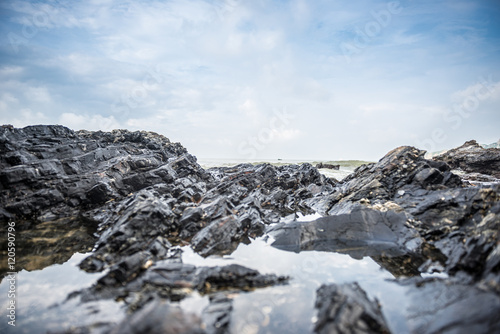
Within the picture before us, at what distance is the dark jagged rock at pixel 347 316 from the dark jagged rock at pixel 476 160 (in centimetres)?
3955

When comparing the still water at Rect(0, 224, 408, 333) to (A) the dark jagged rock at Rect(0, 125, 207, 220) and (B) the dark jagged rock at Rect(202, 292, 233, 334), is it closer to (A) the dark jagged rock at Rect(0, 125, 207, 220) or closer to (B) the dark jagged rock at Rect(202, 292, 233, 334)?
(B) the dark jagged rock at Rect(202, 292, 233, 334)

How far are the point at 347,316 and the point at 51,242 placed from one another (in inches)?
509

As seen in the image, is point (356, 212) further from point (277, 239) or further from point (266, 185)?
point (266, 185)

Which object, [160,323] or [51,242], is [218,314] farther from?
[51,242]

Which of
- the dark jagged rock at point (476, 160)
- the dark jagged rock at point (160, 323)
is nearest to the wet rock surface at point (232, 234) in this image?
the dark jagged rock at point (160, 323)

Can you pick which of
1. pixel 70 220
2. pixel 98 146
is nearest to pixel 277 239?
pixel 70 220

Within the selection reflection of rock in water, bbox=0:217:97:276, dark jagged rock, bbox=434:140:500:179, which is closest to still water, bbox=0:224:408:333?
reflection of rock in water, bbox=0:217:97:276

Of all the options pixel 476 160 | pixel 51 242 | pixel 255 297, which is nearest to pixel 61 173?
pixel 51 242

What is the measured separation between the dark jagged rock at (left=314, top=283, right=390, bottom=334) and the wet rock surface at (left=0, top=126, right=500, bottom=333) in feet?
0.08

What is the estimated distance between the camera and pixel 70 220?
47.8ft

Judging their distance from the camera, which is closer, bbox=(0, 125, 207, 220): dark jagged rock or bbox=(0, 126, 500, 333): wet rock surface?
bbox=(0, 126, 500, 333): wet rock surface

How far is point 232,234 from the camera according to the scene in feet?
36.8

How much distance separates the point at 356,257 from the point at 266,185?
55.4 feet

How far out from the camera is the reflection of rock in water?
29.0ft
